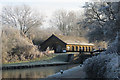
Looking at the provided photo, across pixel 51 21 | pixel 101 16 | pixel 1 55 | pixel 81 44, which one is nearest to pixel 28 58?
pixel 1 55

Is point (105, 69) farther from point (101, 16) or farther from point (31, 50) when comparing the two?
point (31, 50)

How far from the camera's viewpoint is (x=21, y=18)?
5259 cm

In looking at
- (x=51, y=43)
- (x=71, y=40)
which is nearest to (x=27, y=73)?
(x=51, y=43)

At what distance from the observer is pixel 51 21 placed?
7062 cm

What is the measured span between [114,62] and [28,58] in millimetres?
28107

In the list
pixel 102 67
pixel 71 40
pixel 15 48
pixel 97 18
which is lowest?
pixel 102 67

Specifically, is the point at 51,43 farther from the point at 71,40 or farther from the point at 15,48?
the point at 15,48

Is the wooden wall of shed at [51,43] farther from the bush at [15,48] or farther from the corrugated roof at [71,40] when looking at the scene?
the bush at [15,48]

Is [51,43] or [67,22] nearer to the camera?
[51,43]

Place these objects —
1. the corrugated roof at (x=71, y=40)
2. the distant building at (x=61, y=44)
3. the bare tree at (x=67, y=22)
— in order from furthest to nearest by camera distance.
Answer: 1. the bare tree at (x=67, y=22)
2. the corrugated roof at (x=71, y=40)
3. the distant building at (x=61, y=44)

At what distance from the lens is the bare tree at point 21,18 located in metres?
51.5

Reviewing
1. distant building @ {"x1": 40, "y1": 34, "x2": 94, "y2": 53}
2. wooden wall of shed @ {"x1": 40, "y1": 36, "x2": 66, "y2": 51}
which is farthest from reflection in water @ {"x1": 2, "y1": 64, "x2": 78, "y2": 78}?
wooden wall of shed @ {"x1": 40, "y1": 36, "x2": 66, "y2": 51}

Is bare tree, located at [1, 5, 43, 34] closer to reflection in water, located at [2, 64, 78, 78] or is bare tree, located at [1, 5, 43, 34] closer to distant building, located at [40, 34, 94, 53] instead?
distant building, located at [40, 34, 94, 53]

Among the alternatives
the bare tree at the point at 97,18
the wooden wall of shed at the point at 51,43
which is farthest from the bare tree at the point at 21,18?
the bare tree at the point at 97,18
